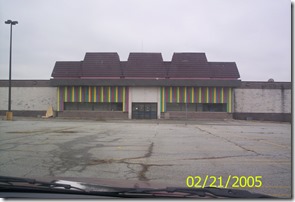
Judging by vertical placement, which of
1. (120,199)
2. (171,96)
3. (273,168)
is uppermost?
(171,96)

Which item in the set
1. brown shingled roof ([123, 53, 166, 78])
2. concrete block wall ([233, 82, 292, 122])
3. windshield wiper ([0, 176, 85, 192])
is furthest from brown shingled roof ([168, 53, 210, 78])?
windshield wiper ([0, 176, 85, 192])

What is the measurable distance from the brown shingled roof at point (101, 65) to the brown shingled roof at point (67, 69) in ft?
→ 4.26

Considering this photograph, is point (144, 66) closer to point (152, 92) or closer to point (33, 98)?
point (152, 92)

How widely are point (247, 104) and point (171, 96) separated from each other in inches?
428

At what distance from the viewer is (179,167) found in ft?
26.1

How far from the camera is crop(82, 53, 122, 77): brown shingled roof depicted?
1737 inches

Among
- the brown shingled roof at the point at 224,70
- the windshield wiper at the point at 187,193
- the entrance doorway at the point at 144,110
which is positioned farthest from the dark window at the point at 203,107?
the windshield wiper at the point at 187,193

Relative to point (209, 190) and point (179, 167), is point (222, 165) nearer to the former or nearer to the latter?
point (179, 167)

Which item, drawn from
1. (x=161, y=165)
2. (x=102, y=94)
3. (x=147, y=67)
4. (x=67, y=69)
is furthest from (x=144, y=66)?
(x=161, y=165)

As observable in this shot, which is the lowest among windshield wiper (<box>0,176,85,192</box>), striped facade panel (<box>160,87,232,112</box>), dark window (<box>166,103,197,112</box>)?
windshield wiper (<box>0,176,85,192</box>)

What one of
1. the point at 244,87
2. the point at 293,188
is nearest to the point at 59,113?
the point at 244,87

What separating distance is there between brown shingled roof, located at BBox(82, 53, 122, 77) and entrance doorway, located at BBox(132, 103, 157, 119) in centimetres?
522

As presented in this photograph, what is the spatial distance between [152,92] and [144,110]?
2770 mm
